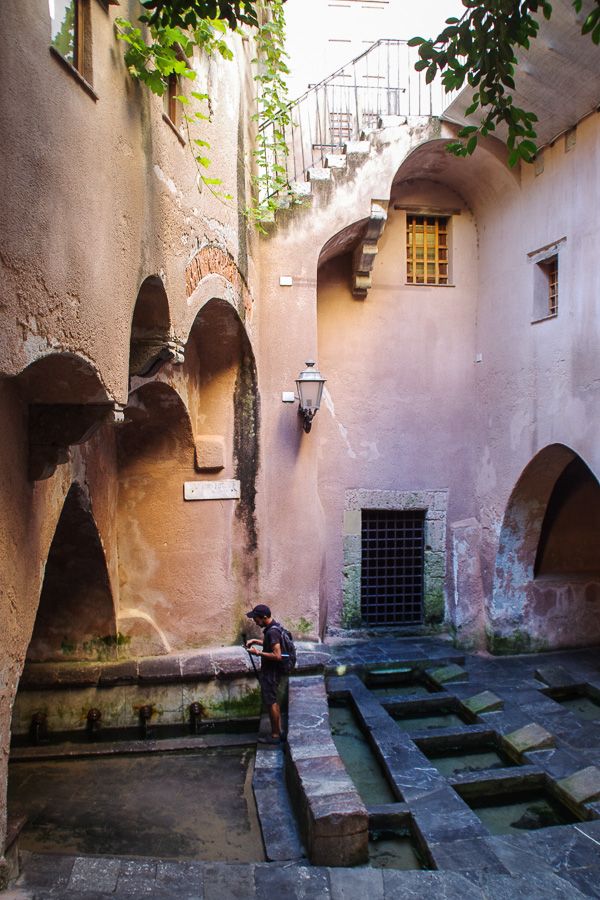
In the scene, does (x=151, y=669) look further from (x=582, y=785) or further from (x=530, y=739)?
(x=582, y=785)

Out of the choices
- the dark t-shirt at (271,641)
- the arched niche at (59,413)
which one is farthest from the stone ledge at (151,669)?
the arched niche at (59,413)

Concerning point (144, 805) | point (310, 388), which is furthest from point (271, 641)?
point (310, 388)

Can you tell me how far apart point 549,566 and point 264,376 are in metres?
4.53

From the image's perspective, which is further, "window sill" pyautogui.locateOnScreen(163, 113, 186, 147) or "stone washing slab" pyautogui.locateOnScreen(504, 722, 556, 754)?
"stone washing slab" pyautogui.locateOnScreen(504, 722, 556, 754)

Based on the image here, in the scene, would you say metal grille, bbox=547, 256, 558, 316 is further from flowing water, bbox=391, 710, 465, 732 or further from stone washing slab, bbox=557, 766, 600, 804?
stone washing slab, bbox=557, 766, 600, 804

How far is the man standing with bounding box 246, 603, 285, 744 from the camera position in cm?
590

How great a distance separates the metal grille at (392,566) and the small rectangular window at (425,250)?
3199mm

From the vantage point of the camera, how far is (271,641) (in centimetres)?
592

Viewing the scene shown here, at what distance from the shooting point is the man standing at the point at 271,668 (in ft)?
19.4

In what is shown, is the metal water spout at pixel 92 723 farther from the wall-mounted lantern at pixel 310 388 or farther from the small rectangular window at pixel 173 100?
the small rectangular window at pixel 173 100

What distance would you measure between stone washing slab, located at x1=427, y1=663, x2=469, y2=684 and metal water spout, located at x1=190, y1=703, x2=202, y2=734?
272cm

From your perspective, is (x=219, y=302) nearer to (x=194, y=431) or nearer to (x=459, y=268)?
(x=194, y=431)

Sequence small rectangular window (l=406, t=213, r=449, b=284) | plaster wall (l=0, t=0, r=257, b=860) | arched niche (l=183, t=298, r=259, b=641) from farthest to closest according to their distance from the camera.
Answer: small rectangular window (l=406, t=213, r=449, b=284), arched niche (l=183, t=298, r=259, b=641), plaster wall (l=0, t=0, r=257, b=860)

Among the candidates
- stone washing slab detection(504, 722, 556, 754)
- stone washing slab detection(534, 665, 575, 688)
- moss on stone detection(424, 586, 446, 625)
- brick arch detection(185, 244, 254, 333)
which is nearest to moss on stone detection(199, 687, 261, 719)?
stone washing slab detection(504, 722, 556, 754)
